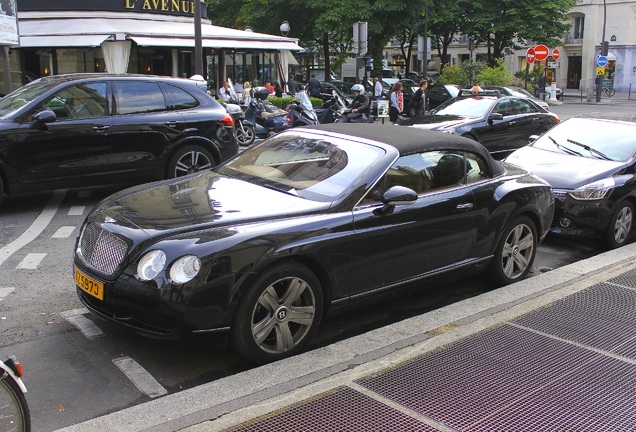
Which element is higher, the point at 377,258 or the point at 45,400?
the point at 377,258

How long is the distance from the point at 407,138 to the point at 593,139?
459 centimetres

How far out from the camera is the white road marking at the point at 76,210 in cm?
857

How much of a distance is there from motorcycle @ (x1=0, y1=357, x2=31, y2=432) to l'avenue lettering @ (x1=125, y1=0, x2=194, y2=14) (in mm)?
24813

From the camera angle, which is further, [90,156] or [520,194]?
[90,156]

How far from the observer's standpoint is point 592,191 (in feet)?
25.2

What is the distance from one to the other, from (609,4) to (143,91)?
56060 mm

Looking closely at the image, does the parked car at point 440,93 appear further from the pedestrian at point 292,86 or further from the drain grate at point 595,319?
the drain grate at point 595,319

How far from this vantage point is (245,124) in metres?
15.7

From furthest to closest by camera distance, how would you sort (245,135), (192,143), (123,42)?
1. (123,42)
2. (245,135)
3. (192,143)

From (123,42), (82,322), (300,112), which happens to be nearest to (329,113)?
(300,112)

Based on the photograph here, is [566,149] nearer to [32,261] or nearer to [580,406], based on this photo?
[580,406]

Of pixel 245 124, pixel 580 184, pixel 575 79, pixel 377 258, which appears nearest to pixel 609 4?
pixel 575 79

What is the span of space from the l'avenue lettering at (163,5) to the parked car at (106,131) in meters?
17.6

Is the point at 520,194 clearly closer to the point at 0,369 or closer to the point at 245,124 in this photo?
the point at 0,369
